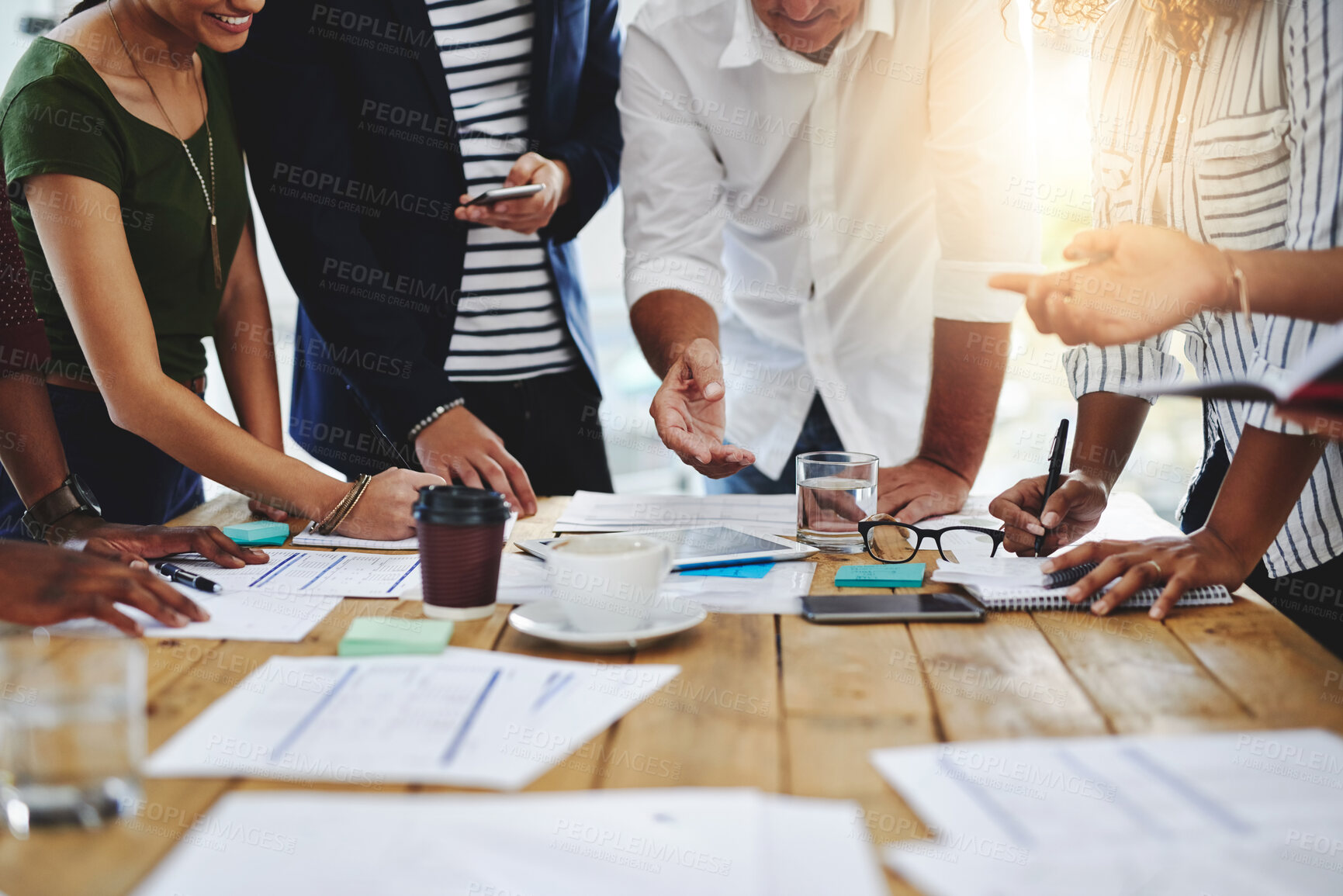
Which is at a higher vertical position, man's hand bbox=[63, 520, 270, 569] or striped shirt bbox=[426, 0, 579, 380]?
striped shirt bbox=[426, 0, 579, 380]

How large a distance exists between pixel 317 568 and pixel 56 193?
0.69 metres

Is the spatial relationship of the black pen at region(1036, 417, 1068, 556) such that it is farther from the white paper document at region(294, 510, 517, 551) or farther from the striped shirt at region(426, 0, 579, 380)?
the striped shirt at region(426, 0, 579, 380)

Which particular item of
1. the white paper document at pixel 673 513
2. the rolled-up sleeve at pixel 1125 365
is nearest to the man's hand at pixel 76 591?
the white paper document at pixel 673 513

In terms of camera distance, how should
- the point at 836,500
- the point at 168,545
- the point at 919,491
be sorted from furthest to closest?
the point at 919,491 → the point at 836,500 → the point at 168,545

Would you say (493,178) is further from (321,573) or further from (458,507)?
(458,507)

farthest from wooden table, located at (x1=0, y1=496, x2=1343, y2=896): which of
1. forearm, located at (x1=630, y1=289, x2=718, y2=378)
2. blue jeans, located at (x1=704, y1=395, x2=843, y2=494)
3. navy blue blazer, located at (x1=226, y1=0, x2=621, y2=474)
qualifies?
blue jeans, located at (x1=704, y1=395, x2=843, y2=494)

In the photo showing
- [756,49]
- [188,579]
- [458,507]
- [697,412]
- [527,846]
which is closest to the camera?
[527,846]

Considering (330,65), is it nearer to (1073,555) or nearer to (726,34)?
(726,34)

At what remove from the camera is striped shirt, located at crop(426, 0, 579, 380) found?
193 centimetres

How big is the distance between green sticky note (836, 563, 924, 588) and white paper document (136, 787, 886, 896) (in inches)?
21.4

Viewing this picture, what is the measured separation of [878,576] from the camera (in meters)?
1.20

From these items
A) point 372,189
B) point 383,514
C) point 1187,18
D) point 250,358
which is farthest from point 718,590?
point 372,189

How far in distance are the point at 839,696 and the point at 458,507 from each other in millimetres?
435

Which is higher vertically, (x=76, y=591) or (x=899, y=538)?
(x=76, y=591)
